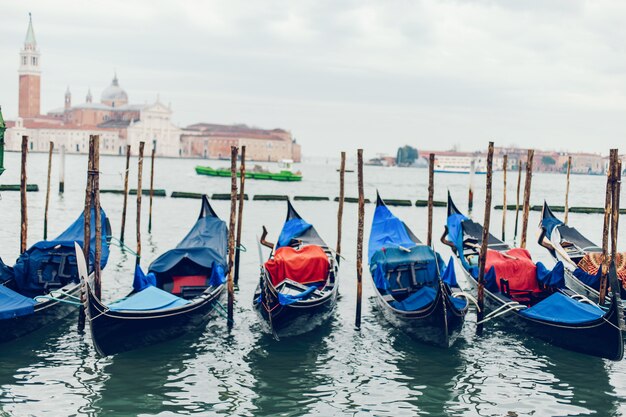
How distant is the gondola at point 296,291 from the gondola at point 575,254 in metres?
3.07

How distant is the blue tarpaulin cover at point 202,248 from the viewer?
9.95m

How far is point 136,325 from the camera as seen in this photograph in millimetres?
7777

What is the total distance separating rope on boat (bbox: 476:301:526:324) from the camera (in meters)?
9.02

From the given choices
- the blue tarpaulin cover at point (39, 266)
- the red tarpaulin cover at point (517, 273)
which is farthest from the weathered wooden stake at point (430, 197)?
the blue tarpaulin cover at point (39, 266)

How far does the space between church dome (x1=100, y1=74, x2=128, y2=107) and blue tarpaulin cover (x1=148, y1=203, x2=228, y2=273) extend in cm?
11005

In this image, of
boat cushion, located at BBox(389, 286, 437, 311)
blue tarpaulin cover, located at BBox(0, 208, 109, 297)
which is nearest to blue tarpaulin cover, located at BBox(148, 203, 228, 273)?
blue tarpaulin cover, located at BBox(0, 208, 109, 297)

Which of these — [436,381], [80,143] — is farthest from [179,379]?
[80,143]

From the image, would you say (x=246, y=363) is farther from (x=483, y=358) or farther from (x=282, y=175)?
(x=282, y=175)

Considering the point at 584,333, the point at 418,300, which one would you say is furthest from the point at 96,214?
the point at 584,333

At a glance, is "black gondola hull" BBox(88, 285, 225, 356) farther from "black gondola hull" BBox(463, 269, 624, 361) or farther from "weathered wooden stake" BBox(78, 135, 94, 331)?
"black gondola hull" BBox(463, 269, 624, 361)

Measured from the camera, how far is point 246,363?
800 cm

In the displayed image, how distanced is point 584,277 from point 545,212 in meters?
3.94

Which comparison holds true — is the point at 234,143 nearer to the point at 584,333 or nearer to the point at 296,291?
the point at 296,291

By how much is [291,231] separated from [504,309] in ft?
13.8
